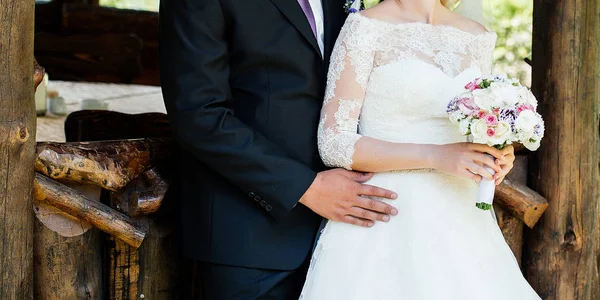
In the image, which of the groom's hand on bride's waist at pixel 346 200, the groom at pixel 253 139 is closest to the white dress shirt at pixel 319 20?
the groom at pixel 253 139

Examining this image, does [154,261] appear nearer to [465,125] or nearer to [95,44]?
[465,125]

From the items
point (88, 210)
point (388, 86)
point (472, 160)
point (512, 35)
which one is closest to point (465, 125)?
point (472, 160)

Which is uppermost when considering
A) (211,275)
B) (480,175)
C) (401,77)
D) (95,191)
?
(401,77)

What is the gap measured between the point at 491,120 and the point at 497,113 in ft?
0.08

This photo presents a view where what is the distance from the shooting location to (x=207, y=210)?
2625mm

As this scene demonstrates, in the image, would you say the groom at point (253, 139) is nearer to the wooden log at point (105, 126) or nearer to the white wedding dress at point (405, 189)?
the white wedding dress at point (405, 189)

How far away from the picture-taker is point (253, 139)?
2.51 m

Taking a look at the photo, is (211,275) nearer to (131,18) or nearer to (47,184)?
(47,184)

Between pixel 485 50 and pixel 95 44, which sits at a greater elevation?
pixel 485 50

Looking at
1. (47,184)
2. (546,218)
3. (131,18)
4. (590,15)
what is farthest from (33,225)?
(131,18)

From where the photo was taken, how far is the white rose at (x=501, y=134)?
231 centimetres

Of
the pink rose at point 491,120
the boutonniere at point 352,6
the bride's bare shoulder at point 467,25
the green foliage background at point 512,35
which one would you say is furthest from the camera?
the green foliage background at point 512,35

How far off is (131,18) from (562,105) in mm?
4055

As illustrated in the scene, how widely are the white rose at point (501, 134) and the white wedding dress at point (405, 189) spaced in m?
0.29
